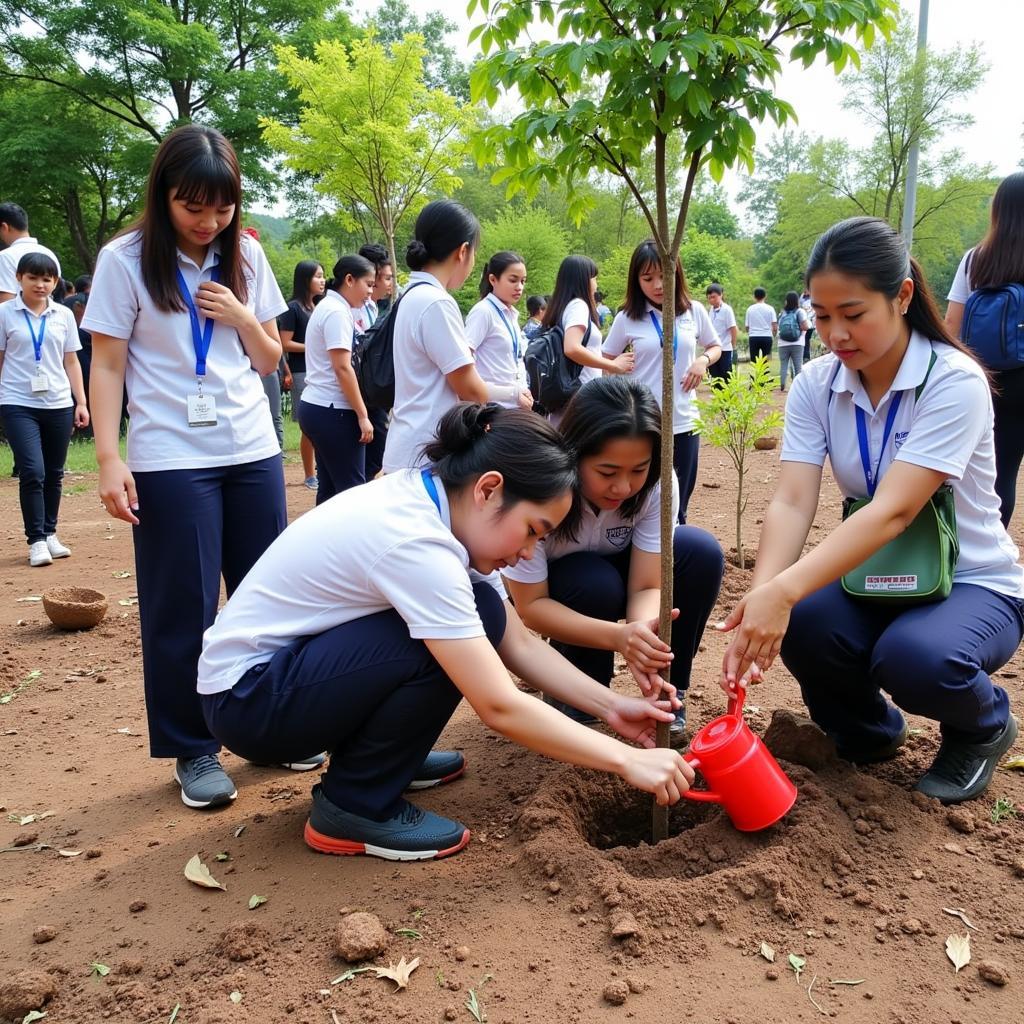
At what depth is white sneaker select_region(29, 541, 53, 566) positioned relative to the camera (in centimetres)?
586

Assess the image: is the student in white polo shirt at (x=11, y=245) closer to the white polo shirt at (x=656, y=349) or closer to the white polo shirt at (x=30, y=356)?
the white polo shirt at (x=30, y=356)

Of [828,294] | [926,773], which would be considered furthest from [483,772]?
[828,294]

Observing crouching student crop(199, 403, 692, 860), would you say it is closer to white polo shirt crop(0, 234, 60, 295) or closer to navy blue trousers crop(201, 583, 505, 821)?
navy blue trousers crop(201, 583, 505, 821)

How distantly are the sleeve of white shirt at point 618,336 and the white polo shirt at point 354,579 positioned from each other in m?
2.89

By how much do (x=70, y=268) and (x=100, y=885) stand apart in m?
27.3

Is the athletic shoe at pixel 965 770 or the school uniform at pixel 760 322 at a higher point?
the school uniform at pixel 760 322

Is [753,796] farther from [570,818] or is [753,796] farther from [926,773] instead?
[926,773]

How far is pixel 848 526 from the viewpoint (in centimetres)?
218

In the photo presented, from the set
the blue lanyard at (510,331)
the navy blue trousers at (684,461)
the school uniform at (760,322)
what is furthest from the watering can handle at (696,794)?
the school uniform at (760,322)

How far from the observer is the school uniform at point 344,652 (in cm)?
210

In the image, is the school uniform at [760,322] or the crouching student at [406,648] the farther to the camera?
the school uniform at [760,322]

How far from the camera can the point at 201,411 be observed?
2.61 meters

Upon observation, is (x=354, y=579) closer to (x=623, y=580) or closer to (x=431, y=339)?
(x=623, y=580)

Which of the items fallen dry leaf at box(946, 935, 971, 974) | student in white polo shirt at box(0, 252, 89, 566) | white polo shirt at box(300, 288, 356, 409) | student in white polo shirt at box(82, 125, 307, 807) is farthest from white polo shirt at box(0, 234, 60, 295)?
fallen dry leaf at box(946, 935, 971, 974)
